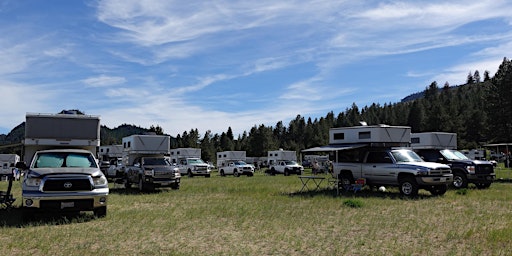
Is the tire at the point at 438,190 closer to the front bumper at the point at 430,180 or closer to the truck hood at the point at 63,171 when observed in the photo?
the front bumper at the point at 430,180

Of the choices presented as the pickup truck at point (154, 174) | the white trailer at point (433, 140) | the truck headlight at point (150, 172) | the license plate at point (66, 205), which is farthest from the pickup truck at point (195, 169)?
the license plate at point (66, 205)

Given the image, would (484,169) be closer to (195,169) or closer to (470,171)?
(470,171)

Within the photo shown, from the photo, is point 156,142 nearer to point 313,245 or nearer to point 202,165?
point 202,165

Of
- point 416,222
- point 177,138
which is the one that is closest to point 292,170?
point 416,222

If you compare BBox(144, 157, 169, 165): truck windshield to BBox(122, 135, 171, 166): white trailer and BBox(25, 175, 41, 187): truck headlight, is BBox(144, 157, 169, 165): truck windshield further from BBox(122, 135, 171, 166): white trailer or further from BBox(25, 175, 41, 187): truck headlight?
BBox(25, 175, 41, 187): truck headlight

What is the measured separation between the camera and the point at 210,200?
15602mm

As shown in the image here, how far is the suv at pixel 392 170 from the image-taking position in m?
15.7

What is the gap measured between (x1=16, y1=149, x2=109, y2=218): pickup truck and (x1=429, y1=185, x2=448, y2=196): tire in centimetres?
1180

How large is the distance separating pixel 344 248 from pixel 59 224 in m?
6.70

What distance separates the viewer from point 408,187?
52.5ft

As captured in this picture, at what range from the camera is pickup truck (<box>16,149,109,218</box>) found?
1010 centimetres

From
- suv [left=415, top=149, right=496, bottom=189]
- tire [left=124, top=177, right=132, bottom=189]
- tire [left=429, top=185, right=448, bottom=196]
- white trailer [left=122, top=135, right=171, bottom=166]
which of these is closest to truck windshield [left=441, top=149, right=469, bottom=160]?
suv [left=415, top=149, right=496, bottom=189]

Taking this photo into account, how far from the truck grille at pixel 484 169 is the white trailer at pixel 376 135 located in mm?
3445

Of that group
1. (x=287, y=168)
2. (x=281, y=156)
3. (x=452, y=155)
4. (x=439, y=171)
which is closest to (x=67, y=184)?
(x=439, y=171)
